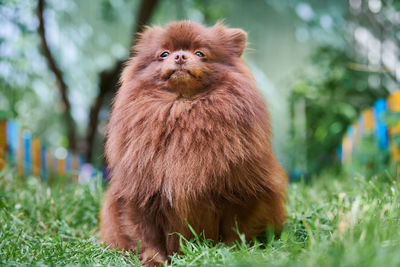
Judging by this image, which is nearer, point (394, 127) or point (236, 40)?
point (236, 40)

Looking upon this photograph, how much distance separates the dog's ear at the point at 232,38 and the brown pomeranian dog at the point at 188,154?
0.43 ft

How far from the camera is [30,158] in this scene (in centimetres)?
605

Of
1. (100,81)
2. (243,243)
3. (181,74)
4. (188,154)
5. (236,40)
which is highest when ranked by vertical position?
(236,40)

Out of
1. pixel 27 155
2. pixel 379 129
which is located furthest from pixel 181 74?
pixel 27 155

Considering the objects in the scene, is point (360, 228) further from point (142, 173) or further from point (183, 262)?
point (142, 173)

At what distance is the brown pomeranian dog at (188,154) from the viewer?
2348 mm

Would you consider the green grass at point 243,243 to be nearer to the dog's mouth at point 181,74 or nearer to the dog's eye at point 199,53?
the dog's mouth at point 181,74

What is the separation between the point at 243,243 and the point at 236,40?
1.63 m

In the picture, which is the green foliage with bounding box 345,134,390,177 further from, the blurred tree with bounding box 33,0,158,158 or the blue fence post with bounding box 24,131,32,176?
the blue fence post with bounding box 24,131,32,176

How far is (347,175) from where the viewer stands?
4.82m

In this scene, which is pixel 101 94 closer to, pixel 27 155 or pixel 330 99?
pixel 27 155

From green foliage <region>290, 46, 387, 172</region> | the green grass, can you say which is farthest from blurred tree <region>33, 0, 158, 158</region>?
the green grass

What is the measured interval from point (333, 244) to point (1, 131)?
14.1 feet

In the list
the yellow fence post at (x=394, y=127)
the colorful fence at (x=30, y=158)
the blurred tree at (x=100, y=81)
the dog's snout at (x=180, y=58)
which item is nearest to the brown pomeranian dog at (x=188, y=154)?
the dog's snout at (x=180, y=58)
